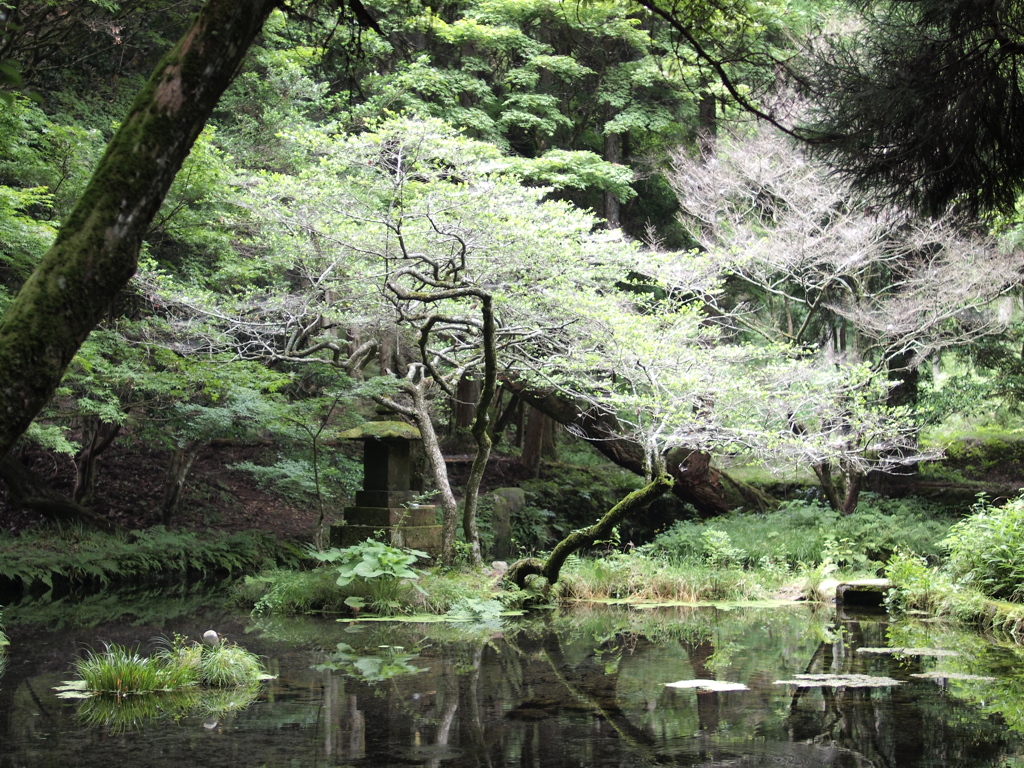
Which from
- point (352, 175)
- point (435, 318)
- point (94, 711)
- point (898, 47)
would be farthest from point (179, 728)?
point (352, 175)

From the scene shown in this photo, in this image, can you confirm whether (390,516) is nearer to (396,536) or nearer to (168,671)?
(396,536)

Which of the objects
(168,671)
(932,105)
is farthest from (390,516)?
(932,105)

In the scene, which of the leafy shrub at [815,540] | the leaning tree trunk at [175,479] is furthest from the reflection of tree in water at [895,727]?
the leaning tree trunk at [175,479]

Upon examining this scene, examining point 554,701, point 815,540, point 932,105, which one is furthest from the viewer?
point 815,540

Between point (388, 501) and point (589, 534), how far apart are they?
10.7ft

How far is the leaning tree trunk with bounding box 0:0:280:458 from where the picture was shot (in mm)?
2393

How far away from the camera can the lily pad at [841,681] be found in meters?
5.50

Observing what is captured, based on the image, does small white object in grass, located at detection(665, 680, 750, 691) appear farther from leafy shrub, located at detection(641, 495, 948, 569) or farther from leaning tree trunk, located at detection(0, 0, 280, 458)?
leafy shrub, located at detection(641, 495, 948, 569)

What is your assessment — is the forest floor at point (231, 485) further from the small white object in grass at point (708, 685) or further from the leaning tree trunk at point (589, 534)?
Answer: the small white object in grass at point (708, 685)

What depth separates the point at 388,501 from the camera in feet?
37.2

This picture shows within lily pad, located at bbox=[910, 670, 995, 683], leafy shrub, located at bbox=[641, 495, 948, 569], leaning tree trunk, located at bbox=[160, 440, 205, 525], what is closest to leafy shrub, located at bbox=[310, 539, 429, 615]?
leafy shrub, located at bbox=[641, 495, 948, 569]

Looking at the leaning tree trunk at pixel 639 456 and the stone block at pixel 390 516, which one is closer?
the stone block at pixel 390 516

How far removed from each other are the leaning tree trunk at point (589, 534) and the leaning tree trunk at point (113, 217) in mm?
6772

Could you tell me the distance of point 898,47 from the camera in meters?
4.84
